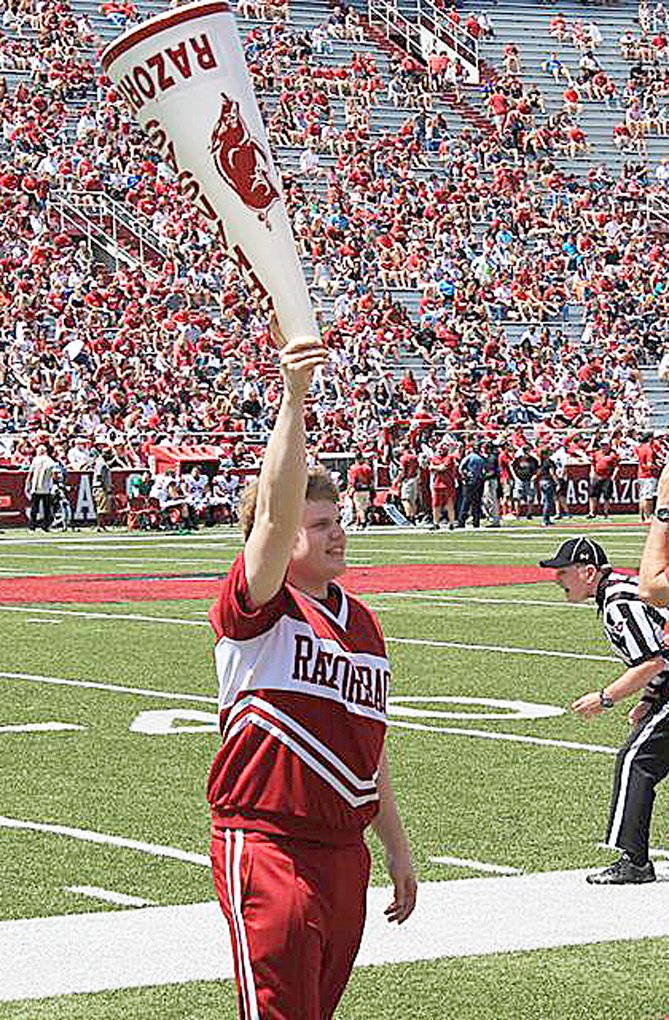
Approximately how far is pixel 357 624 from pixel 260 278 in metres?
1.18

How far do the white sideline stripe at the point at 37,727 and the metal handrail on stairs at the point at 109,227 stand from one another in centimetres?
2967

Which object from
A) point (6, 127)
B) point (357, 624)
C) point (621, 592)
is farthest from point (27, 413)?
point (357, 624)

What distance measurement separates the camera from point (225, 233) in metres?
3.70

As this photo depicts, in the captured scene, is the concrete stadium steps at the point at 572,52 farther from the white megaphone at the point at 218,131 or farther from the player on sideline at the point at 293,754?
the white megaphone at the point at 218,131

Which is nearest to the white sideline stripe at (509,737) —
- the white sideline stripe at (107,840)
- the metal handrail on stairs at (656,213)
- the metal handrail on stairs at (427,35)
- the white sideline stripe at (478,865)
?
the white sideline stripe at (478,865)

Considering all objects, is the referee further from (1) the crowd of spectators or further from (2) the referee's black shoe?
(1) the crowd of spectators

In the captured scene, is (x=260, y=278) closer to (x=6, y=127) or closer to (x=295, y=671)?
(x=295, y=671)

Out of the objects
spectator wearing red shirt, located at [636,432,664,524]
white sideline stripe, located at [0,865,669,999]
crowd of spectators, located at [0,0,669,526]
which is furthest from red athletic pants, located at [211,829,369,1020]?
crowd of spectators, located at [0,0,669,526]

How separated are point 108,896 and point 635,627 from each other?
206 centimetres

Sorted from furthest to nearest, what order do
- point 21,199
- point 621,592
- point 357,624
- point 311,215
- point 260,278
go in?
1. point 311,215
2. point 21,199
3. point 621,592
4. point 357,624
5. point 260,278

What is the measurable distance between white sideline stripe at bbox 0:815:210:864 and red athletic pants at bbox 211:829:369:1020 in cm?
361

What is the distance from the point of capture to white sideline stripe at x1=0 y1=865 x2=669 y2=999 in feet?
20.4

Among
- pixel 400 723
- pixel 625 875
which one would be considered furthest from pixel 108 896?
pixel 400 723

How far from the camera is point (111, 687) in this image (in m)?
13.4
